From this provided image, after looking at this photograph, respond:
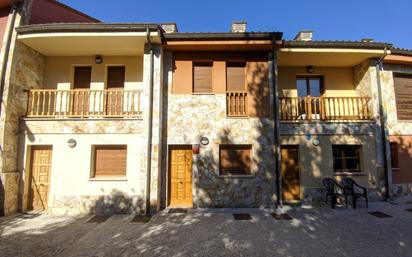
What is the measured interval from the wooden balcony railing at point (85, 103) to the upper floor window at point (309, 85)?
758 centimetres

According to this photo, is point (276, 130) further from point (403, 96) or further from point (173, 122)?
point (403, 96)

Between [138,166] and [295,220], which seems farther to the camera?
[138,166]

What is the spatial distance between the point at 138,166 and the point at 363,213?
7976 mm

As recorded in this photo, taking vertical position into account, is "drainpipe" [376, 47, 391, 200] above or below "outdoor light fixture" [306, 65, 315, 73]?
below

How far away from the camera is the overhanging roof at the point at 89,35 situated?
7828 millimetres

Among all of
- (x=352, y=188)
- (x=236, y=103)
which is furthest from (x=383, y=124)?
(x=236, y=103)

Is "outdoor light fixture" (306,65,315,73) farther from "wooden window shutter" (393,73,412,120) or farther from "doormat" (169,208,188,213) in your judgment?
"doormat" (169,208,188,213)

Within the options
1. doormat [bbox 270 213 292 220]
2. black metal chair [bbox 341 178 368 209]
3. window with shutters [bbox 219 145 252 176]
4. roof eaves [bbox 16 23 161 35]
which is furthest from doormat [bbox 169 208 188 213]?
roof eaves [bbox 16 23 161 35]

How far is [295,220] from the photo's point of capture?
6.98 metres

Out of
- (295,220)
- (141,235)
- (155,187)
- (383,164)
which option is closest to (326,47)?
(383,164)

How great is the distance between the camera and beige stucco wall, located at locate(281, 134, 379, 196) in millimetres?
9188

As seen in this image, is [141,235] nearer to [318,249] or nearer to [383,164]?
[318,249]

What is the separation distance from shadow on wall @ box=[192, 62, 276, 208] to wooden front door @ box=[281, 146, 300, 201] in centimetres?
117

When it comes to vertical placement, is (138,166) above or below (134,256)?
above
